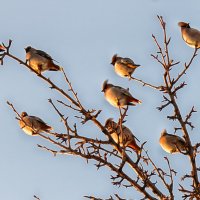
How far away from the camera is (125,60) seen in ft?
29.1

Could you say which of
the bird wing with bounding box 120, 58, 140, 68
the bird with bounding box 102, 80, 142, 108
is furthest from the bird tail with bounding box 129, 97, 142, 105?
the bird wing with bounding box 120, 58, 140, 68

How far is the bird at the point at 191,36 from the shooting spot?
7.82m

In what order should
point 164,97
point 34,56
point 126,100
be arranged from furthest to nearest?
1. point 34,56
2. point 126,100
3. point 164,97

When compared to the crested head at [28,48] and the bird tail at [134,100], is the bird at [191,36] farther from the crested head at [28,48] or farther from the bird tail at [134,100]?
the crested head at [28,48]

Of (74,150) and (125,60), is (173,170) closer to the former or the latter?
(74,150)

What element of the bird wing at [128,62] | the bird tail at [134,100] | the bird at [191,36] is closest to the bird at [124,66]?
the bird wing at [128,62]

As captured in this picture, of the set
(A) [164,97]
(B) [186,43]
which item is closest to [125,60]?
(B) [186,43]

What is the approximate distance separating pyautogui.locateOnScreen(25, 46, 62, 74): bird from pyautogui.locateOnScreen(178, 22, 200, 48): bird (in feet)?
7.84

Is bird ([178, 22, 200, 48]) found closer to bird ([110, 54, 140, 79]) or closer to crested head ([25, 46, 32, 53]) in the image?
bird ([110, 54, 140, 79])

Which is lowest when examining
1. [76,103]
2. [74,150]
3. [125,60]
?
[74,150]

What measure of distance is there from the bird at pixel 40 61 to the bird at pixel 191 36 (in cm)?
239

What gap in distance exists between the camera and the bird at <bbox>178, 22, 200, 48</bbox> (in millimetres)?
7816

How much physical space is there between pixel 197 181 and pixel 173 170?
0.33 meters

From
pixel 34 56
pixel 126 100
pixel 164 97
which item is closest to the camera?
pixel 164 97
